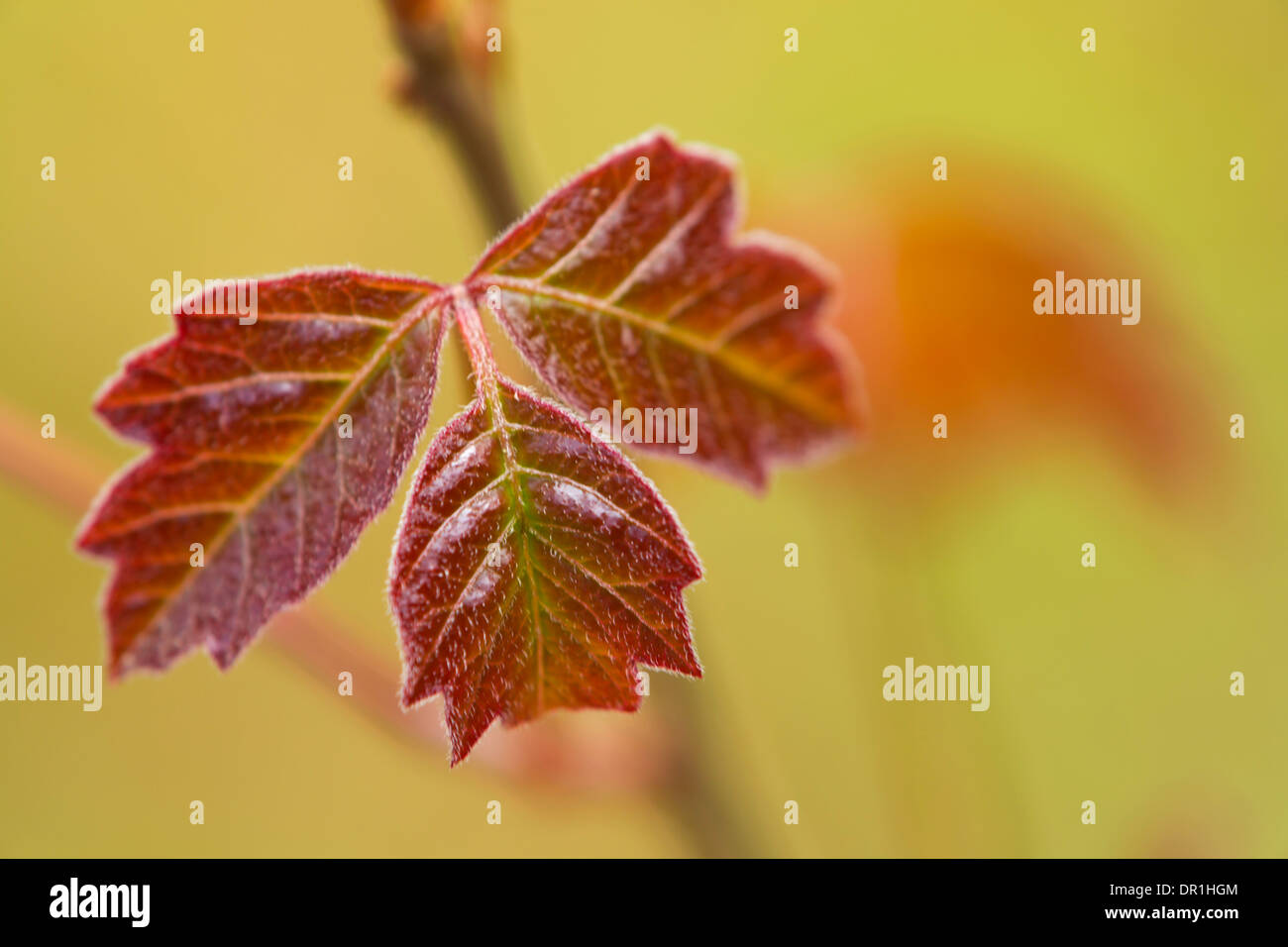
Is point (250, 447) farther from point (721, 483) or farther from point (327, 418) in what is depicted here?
point (721, 483)

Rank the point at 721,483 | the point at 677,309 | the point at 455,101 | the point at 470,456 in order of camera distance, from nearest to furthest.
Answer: the point at 470,456
the point at 677,309
the point at 455,101
the point at 721,483

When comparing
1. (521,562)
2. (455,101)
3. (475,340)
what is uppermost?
(455,101)

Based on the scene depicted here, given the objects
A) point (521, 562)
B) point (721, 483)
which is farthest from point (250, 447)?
point (721, 483)

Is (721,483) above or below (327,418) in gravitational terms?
above

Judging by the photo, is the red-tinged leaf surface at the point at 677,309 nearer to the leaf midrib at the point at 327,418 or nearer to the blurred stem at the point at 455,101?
the leaf midrib at the point at 327,418

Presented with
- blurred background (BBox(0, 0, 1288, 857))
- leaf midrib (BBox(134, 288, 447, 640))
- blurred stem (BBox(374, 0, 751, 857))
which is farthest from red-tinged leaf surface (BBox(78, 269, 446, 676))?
blurred background (BBox(0, 0, 1288, 857))

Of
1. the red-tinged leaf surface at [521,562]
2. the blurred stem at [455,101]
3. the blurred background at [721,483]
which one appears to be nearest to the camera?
the red-tinged leaf surface at [521,562]

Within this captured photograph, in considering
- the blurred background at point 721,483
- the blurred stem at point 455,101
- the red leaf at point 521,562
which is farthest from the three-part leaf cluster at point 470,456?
the blurred background at point 721,483
